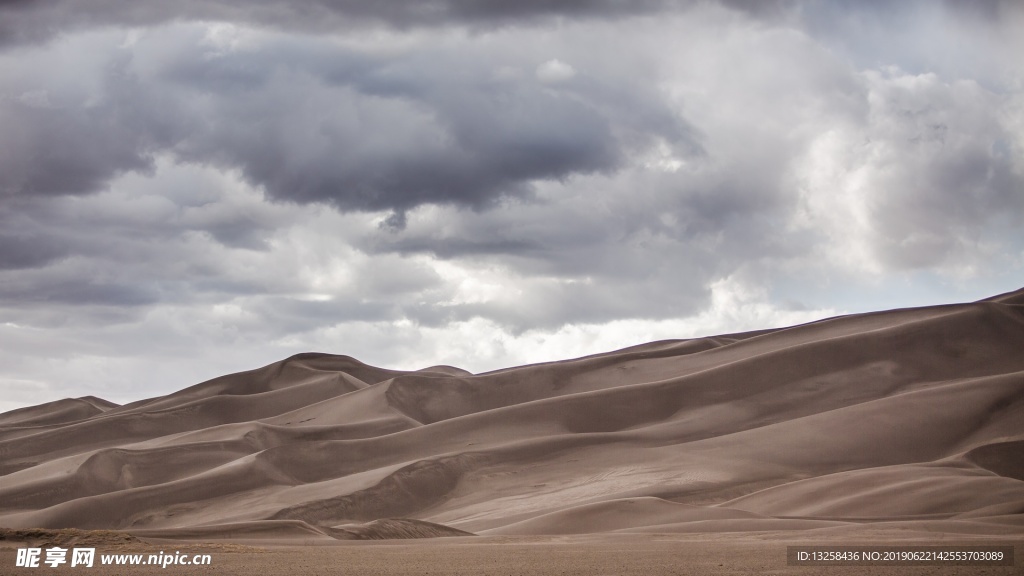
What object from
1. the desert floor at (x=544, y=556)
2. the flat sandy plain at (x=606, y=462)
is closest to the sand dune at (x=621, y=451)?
the flat sandy plain at (x=606, y=462)

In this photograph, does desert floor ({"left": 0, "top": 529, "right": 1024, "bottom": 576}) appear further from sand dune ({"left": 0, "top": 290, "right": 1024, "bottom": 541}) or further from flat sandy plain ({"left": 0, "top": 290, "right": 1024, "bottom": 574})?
sand dune ({"left": 0, "top": 290, "right": 1024, "bottom": 541})

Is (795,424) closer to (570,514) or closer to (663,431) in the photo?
(663,431)

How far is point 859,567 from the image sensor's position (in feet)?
66.1

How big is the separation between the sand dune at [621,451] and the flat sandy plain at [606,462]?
0.15m

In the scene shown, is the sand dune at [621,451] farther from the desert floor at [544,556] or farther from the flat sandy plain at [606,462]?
Answer: the desert floor at [544,556]

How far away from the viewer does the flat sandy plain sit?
28.4m

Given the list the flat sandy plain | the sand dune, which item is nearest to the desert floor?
the flat sandy plain

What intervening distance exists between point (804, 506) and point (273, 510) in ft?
85.3

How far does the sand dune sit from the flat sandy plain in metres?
0.15

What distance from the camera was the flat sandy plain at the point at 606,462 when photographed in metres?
28.4

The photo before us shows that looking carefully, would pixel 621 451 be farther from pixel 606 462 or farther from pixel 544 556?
pixel 544 556

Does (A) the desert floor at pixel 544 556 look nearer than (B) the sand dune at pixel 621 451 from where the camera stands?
Yes

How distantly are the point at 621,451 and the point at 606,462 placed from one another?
68.3 inches

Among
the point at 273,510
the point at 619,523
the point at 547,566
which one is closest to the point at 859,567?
the point at 547,566
